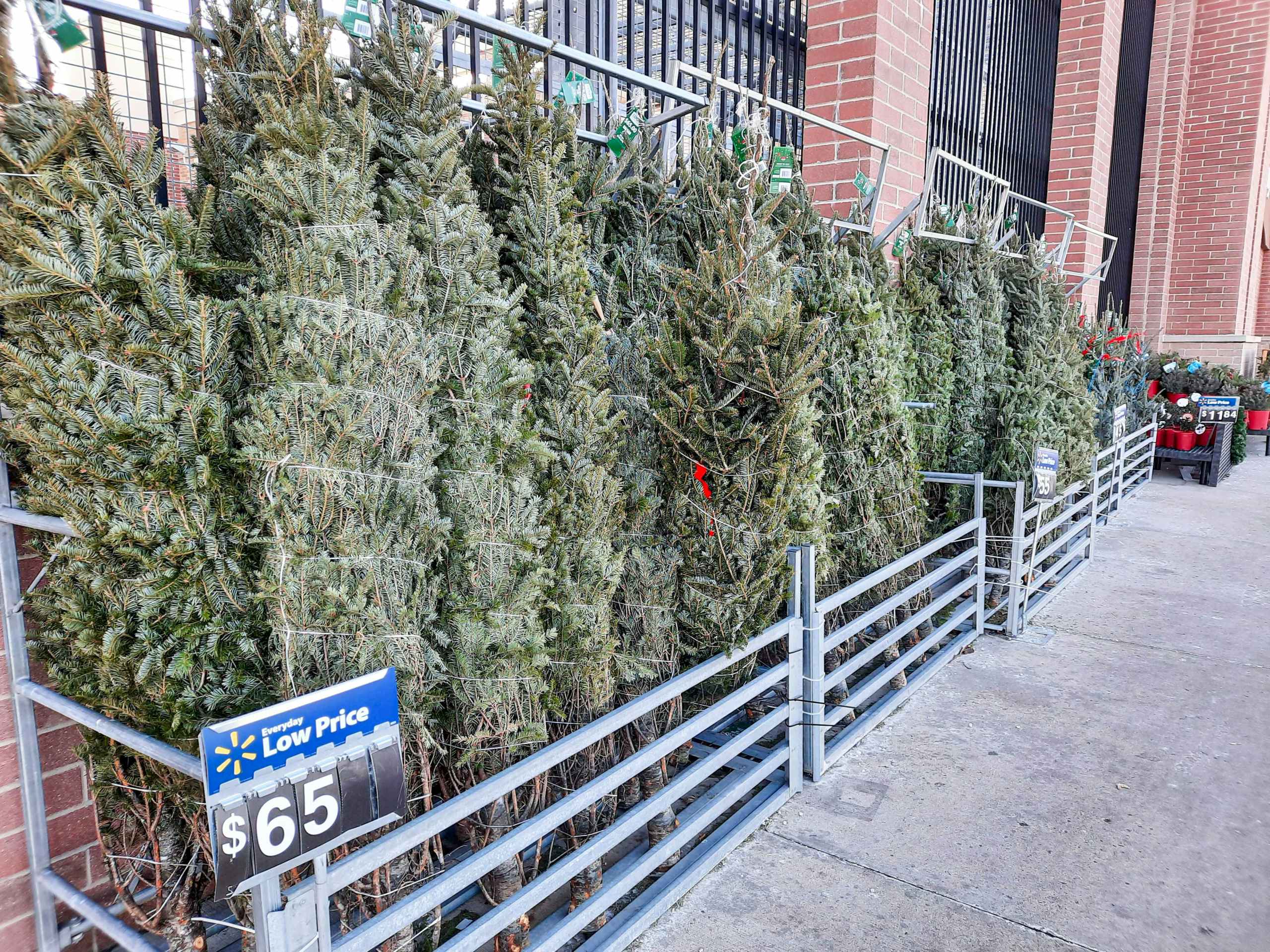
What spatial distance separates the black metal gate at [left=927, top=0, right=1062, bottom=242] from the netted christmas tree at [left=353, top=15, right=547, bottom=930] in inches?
230

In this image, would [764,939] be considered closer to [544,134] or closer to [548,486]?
[548,486]

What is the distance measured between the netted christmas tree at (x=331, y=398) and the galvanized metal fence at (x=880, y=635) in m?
1.69

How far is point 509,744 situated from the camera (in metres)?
2.42

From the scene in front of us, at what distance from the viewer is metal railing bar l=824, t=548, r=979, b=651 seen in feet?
11.4

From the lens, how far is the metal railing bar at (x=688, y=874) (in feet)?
8.36

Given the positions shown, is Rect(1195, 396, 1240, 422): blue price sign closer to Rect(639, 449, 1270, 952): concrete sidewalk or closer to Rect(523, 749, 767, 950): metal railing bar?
Rect(639, 449, 1270, 952): concrete sidewalk

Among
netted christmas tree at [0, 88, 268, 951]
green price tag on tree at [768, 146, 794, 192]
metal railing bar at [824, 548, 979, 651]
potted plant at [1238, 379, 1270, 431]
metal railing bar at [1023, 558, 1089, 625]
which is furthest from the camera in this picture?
potted plant at [1238, 379, 1270, 431]

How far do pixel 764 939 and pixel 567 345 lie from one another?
6.50ft

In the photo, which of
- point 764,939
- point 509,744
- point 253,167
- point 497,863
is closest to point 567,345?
point 253,167

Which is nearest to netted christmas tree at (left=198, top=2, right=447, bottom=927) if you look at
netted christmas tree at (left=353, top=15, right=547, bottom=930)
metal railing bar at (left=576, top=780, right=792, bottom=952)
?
netted christmas tree at (left=353, top=15, right=547, bottom=930)

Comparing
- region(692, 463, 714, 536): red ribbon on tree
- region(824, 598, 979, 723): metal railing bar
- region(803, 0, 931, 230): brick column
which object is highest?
region(803, 0, 931, 230): brick column

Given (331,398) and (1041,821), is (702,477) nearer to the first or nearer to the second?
(331,398)

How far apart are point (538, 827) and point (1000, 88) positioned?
924cm

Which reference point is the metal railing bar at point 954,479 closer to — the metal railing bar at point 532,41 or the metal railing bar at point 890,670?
the metal railing bar at point 890,670
